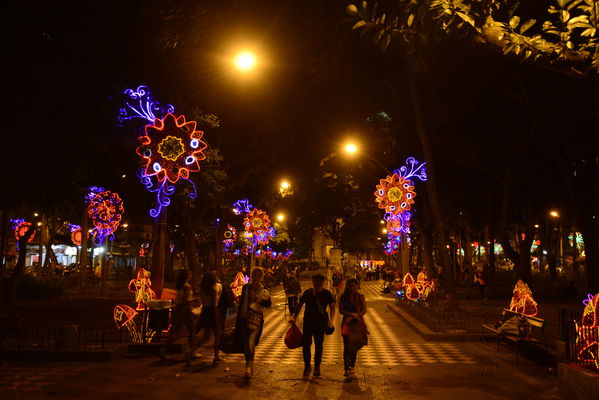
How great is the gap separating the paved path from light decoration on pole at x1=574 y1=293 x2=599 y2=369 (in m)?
0.76

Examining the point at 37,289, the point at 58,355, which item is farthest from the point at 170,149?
the point at 37,289

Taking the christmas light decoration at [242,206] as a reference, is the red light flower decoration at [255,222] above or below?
below

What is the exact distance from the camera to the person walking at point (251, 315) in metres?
9.02

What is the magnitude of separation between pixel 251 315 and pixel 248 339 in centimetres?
39

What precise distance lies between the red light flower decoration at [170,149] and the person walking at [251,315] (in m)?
4.17

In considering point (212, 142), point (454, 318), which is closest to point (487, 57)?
point (454, 318)

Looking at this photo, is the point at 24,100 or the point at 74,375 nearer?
the point at 74,375

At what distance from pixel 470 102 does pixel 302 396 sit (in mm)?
17587

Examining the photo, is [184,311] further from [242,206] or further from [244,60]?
[242,206]

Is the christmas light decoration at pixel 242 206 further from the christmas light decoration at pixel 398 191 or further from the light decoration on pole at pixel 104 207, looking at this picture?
the christmas light decoration at pixel 398 191

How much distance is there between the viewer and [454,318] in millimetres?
16031

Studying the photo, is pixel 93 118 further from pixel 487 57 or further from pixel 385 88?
pixel 487 57

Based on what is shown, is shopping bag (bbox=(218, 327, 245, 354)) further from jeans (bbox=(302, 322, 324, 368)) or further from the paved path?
jeans (bbox=(302, 322, 324, 368))

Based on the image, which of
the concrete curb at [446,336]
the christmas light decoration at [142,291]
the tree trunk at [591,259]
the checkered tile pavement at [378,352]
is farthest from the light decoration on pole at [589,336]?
the tree trunk at [591,259]
